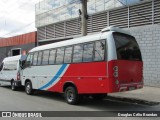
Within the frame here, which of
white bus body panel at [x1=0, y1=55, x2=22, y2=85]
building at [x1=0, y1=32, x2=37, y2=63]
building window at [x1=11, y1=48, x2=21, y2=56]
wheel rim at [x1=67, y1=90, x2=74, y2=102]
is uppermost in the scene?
building at [x1=0, y1=32, x2=37, y2=63]

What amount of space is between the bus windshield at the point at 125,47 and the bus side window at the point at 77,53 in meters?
1.73

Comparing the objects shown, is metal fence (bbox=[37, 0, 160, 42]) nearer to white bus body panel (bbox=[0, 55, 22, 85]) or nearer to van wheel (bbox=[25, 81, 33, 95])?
white bus body panel (bbox=[0, 55, 22, 85])

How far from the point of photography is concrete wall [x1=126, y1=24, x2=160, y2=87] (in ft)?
54.8

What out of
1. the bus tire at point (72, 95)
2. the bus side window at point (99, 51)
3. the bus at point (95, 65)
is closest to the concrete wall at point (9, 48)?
the bus at point (95, 65)

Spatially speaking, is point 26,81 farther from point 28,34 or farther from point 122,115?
point 28,34

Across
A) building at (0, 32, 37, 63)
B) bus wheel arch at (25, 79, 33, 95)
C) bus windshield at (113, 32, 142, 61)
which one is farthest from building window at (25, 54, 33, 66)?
building at (0, 32, 37, 63)

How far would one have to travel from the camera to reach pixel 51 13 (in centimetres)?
2644

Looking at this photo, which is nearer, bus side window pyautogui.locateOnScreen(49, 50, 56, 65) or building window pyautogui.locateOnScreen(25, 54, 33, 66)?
bus side window pyautogui.locateOnScreen(49, 50, 56, 65)

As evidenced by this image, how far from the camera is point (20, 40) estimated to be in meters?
32.2

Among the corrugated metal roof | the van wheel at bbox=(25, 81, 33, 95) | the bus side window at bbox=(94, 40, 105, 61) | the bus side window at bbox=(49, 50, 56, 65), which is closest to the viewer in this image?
the bus side window at bbox=(94, 40, 105, 61)

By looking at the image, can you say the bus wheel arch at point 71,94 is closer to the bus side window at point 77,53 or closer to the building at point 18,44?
the bus side window at point 77,53

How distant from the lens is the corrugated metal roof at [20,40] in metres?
29.4

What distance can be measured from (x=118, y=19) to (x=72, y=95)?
949 centimetres

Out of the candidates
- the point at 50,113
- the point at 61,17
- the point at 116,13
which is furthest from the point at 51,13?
the point at 50,113
